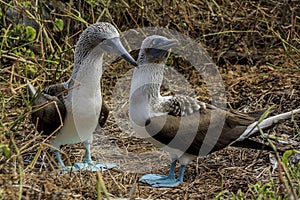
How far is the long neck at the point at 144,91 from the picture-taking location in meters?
4.36

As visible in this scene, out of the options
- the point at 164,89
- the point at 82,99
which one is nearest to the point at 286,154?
the point at 82,99

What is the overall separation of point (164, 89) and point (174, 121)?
216 centimetres

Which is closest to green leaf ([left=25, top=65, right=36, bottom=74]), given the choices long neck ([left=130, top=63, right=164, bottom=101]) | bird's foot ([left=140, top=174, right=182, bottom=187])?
long neck ([left=130, top=63, right=164, bottom=101])

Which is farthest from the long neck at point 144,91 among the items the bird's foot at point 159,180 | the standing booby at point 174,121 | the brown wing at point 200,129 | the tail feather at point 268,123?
the tail feather at point 268,123

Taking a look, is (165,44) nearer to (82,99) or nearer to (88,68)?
(88,68)

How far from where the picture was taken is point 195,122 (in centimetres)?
449

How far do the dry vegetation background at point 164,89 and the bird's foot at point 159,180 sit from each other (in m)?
0.08

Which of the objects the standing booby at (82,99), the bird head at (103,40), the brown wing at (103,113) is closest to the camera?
the standing booby at (82,99)

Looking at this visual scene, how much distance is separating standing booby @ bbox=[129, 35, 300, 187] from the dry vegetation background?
210 millimetres

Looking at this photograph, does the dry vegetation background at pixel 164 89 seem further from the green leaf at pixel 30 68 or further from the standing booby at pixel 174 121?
the standing booby at pixel 174 121

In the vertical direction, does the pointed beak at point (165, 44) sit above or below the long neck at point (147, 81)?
above

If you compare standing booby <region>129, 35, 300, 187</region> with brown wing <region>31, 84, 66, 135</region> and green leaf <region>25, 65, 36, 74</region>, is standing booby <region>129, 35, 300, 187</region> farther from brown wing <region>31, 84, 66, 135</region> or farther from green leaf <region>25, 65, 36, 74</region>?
green leaf <region>25, 65, 36, 74</region>

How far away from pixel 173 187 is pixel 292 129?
1358mm

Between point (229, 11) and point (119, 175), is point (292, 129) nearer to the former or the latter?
point (119, 175)
